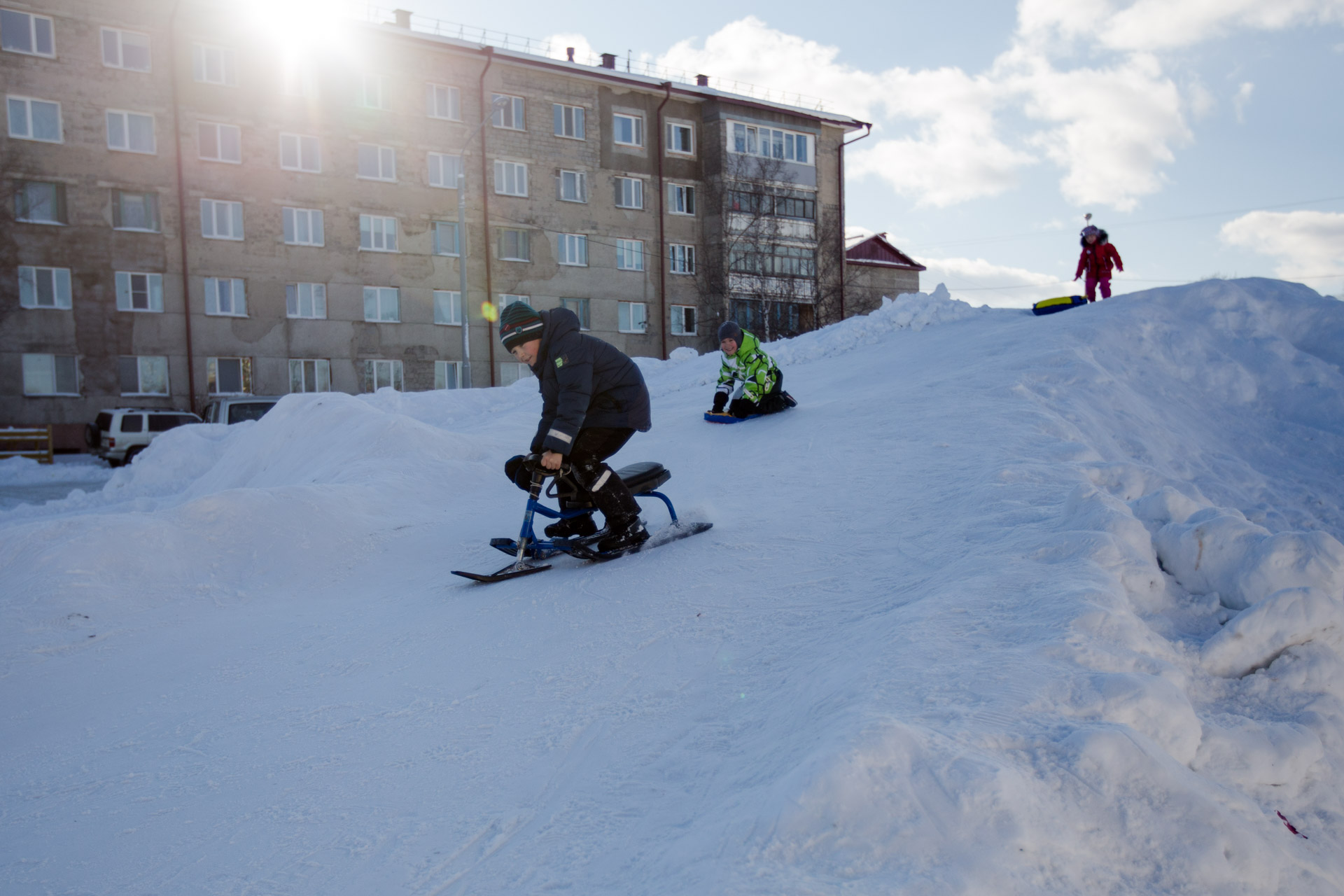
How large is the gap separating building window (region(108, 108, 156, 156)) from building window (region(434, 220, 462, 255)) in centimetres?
929

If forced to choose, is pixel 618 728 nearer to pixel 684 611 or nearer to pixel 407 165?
pixel 684 611

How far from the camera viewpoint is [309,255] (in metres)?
30.8

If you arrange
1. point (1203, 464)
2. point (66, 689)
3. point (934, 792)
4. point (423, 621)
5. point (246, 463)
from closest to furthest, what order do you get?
point (934, 792), point (66, 689), point (423, 621), point (1203, 464), point (246, 463)

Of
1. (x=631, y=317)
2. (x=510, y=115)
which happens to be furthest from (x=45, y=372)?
(x=631, y=317)

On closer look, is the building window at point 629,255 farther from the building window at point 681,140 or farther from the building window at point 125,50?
the building window at point 125,50

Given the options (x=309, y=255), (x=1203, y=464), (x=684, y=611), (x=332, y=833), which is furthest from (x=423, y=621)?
(x=309, y=255)

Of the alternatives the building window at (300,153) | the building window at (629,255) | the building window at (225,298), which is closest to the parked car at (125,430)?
the building window at (225,298)

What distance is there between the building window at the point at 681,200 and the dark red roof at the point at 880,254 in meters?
12.8

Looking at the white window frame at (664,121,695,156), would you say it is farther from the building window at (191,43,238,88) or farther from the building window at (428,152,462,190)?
the building window at (191,43,238,88)

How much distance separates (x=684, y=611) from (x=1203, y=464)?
615 centimetres

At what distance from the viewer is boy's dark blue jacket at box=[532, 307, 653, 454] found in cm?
562

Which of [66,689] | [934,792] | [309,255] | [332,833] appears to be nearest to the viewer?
[934,792]

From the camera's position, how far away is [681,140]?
3900 centimetres

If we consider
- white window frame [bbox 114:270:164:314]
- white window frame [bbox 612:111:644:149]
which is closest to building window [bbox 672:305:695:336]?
white window frame [bbox 612:111:644:149]
